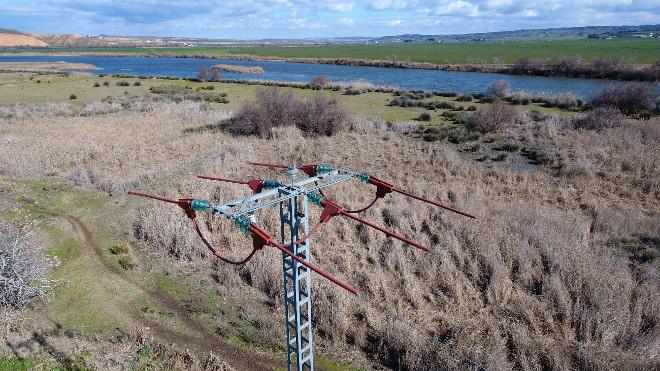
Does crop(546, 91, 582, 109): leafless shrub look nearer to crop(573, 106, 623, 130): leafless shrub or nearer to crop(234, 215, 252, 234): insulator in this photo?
crop(573, 106, 623, 130): leafless shrub

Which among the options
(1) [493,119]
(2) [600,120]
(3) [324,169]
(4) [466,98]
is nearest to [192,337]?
(3) [324,169]

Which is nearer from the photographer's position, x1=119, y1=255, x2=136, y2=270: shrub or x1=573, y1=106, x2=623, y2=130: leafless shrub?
x1=119, y1=255, x2=136, y2=270: shrub

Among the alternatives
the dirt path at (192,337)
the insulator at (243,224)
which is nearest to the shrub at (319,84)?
the dirt path at (192,337)

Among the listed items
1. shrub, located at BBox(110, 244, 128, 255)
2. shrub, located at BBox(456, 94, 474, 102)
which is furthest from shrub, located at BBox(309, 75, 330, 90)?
shrub, located at BBox(110, 244, 128, 255)

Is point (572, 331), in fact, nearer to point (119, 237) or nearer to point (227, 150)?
point (119, 237)

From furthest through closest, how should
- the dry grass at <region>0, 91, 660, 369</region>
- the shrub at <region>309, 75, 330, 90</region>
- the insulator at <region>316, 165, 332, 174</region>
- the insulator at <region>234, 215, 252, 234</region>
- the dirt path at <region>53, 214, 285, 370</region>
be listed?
the shrub at <region>309, 75, 330, 90</region> → the dry grass at <region>0, 91, 660, 369</region> → the dirt path at <region>53, 214, 285, 370</region> → the insulator at <region>316, 165, 332, 174</region> → the insulator at <region>234, 215, 252, 234</region>

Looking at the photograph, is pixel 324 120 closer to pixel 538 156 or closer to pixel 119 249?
pixel 538 156

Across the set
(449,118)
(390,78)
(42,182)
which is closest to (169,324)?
(42,182)
